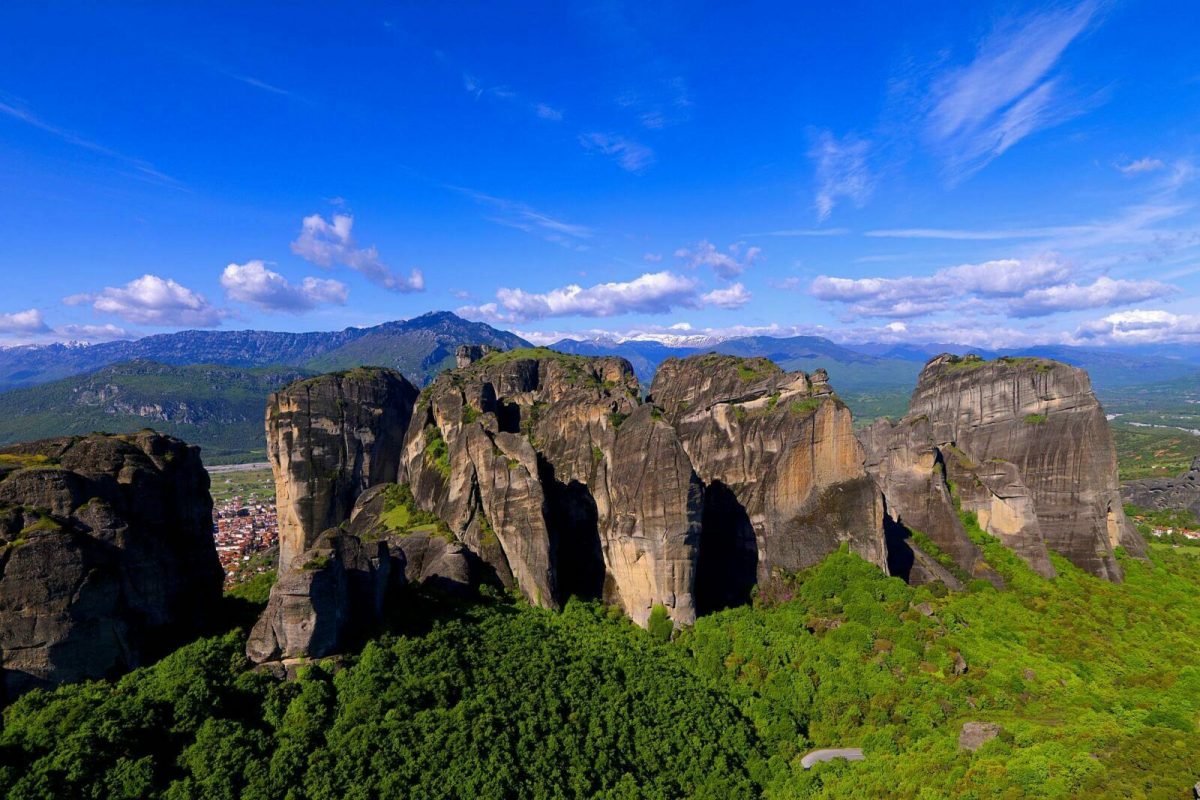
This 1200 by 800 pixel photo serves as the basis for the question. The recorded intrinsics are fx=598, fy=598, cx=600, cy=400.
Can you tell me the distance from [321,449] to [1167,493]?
12380 cm

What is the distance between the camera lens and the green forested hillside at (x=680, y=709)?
73.6ft

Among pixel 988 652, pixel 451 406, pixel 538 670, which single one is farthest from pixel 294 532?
pixel 988 652

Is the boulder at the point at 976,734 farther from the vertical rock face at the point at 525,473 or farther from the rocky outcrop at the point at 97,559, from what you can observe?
the rocky outcrop at the point at 97,559

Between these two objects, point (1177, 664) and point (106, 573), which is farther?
point (1177, 664)

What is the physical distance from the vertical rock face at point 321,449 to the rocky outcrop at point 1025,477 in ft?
157

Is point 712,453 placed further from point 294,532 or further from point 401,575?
point 294,532

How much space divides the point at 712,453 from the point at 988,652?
76.2ft

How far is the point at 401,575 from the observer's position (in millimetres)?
37094

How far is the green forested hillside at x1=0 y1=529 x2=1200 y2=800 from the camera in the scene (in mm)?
22438

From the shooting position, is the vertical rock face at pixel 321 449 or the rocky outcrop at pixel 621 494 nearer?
Answer: the rocky outcrop at pixel 621 494

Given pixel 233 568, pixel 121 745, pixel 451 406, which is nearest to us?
pixel 121 745

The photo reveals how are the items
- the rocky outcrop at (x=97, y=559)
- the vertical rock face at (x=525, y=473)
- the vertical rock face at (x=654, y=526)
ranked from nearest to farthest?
the rocky outcrop at (x=97, y=559)
the vertical rock face at (x=654, y=526)
the vertical rock face at (x=525, y=473)

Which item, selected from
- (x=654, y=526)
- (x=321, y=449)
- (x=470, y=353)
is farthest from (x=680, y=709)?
(x=470, y=353)

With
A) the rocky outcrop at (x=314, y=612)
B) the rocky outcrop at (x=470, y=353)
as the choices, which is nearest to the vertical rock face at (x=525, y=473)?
the rocky outcrop at (x=314, y=612)
